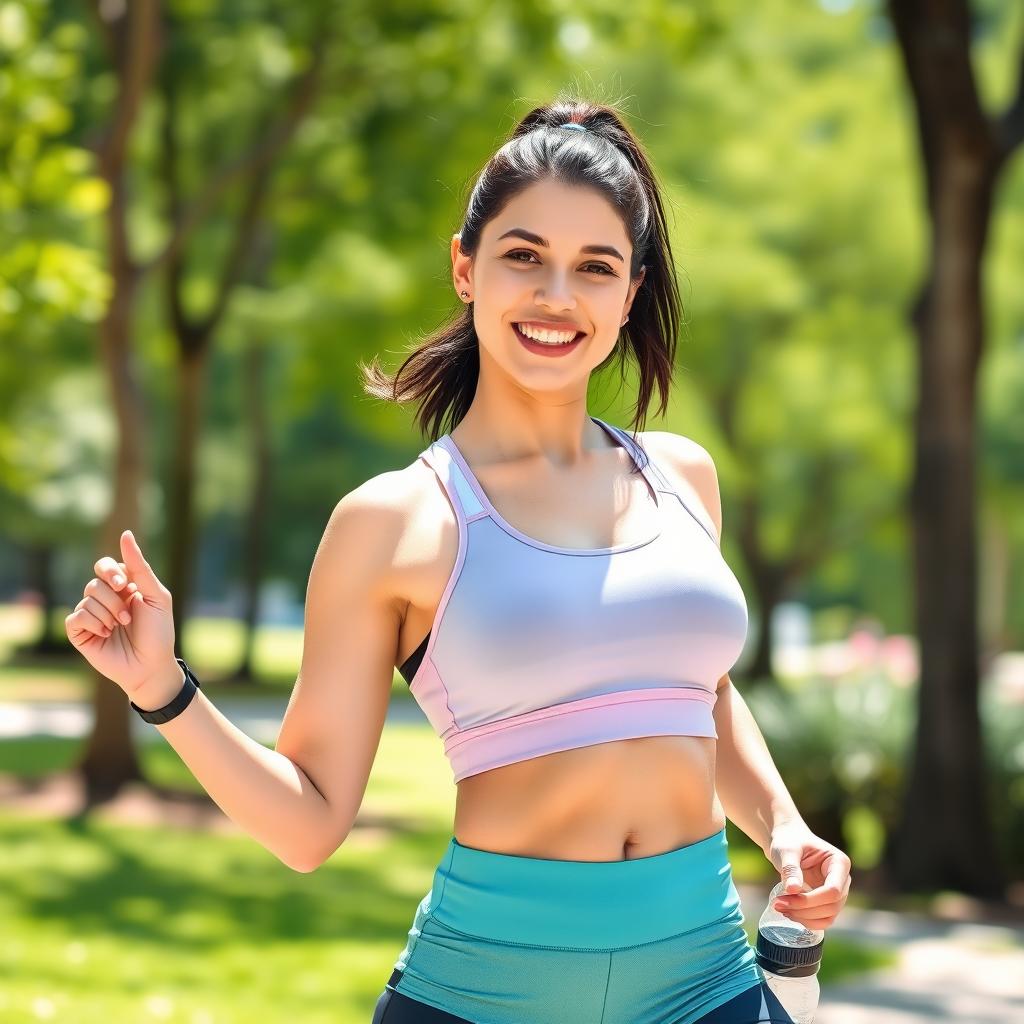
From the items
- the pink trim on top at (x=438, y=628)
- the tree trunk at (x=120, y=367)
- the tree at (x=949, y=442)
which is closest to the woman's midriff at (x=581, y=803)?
the pink trim on top at (x=438, y=628)

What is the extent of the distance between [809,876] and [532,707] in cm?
53

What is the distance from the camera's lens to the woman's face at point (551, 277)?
8.45 ft

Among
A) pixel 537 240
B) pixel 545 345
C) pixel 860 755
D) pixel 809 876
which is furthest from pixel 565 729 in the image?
pixel 860 755

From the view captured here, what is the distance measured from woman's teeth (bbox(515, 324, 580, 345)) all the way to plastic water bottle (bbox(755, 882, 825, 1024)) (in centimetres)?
90

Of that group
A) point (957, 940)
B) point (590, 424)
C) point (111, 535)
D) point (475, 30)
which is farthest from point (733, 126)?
point (590, 424)

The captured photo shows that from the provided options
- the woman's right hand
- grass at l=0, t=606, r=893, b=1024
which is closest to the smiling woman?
the woman's right hand

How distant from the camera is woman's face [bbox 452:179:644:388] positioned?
8.45ft

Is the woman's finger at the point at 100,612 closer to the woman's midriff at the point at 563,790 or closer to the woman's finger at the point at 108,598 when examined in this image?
the woman's finger at the point at 108,598

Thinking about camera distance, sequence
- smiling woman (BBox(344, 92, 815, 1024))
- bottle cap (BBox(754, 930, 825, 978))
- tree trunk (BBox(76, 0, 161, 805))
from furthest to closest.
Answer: tree trunk (BBox(76, 0, 161, 805)) < bottle cap (BBox(754, 930, 825, 978)) < smiling woman (BBox(344, 92, 815, 1024))

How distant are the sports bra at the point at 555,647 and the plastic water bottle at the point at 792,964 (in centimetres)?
35

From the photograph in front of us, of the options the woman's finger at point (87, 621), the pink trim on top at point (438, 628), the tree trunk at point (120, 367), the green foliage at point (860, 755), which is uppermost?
the tree trunk at point (120, 367)

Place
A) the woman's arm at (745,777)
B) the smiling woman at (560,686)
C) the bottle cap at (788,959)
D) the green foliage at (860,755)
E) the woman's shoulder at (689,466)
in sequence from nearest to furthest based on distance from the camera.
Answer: the smiling woman at (560,686)
the bottle cap at (788,959)
the woman's arm at (745,777)
the woman's shoulder at (689,466)
the green foliage at (860,755)

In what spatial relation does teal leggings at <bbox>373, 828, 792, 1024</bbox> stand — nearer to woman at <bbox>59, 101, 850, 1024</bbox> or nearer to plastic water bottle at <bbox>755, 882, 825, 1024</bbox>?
woman at <bbox>59, 101, 850, 1024</bbox>

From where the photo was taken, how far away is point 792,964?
257 centimetres
